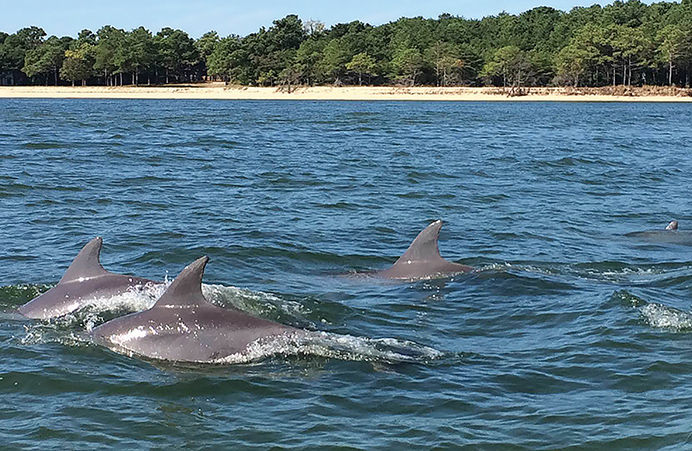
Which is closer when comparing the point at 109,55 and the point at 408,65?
the point at 408,65

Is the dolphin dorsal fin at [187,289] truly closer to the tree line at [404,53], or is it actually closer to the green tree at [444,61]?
the tree line at [404,53]

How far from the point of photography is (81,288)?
11.9 meters

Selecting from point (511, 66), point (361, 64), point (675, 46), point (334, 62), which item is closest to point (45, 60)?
point (334, 62)

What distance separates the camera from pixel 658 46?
127 meters

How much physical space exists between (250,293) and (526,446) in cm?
602

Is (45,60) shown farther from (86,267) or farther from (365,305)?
(365,305)

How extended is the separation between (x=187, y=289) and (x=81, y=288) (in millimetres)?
2479

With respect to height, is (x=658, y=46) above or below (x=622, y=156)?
above

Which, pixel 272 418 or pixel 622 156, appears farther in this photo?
pixel 622 156

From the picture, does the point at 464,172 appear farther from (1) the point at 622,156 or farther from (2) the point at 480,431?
(2) the point at 480,431

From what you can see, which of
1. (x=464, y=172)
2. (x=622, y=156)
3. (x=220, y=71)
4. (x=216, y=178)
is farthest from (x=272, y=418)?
(x=220, y=71)

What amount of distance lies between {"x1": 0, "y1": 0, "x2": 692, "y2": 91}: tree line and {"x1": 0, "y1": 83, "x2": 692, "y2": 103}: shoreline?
486cm

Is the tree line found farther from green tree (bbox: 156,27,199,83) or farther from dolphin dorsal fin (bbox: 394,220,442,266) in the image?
dolphin dorsal fin (bbox: 394,220,442,266)

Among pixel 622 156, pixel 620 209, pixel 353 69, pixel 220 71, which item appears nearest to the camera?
pixel 620 209
